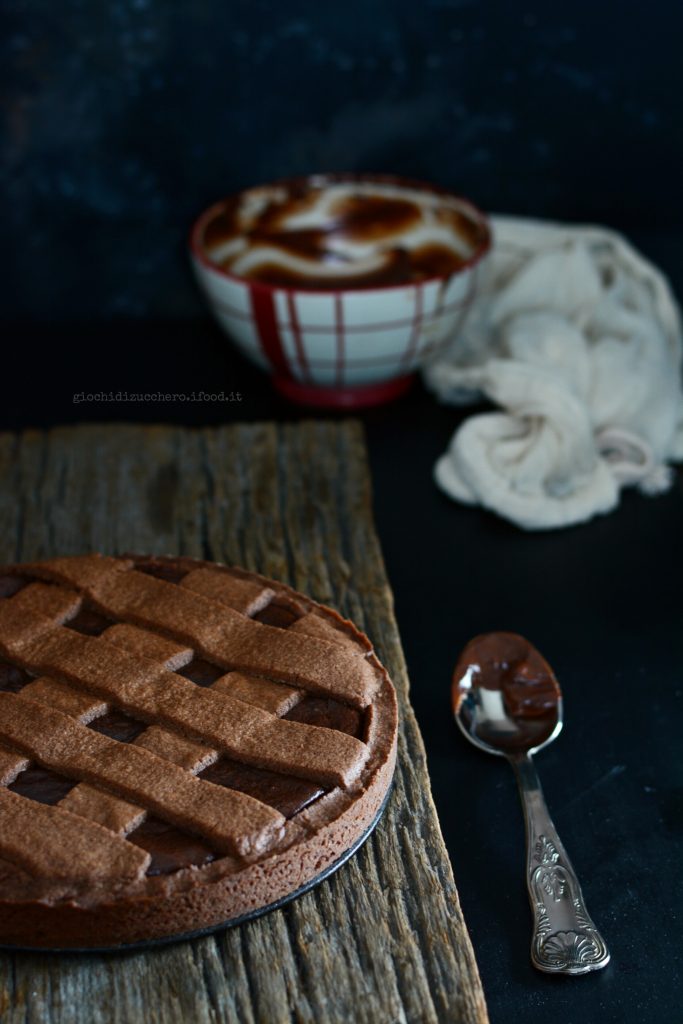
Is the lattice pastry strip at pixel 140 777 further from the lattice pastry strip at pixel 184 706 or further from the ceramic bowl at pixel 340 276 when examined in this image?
the ceramic bowl at pixel 340 276

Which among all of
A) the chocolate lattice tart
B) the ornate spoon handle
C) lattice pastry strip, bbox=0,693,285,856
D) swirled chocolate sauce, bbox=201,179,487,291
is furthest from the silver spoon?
swirled chocolate sauce, bbox=201,179,487,291

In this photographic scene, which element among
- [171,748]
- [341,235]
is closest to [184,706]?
[171,748]

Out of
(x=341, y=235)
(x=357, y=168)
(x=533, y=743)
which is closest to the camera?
(x=533, y=743)

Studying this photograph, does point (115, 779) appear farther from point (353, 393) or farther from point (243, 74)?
point (243, 74)

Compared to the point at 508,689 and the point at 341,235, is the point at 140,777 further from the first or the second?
the point at 341,235

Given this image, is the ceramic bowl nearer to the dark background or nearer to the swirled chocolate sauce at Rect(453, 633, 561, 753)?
the dark background

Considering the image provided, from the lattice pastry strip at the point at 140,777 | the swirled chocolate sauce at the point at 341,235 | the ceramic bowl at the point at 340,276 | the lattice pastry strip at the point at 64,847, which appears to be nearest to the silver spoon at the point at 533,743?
the lattice pastry strip at the point at 140,777

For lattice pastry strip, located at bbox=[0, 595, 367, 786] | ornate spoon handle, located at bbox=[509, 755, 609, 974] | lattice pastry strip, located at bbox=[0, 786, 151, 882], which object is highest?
lattice pastry strip, located at bbox=[0, 786, 151, 882]
